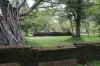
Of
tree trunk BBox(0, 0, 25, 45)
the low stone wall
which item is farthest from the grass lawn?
the low stone wall

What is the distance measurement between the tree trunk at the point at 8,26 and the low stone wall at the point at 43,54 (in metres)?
2.43

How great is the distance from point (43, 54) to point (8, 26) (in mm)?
3356

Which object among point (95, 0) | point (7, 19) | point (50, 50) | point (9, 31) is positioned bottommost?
point (50, 50)

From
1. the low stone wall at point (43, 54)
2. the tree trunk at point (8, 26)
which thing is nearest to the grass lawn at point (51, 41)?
the tree trunk at point (8, 26)

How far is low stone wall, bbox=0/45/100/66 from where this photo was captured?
4.24 m

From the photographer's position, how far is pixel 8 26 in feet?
23.6

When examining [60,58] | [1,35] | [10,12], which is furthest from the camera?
[10,12]

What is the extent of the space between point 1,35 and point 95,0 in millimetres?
13312

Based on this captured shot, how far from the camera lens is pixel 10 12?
7.93m

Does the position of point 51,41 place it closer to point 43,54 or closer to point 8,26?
point 8,26

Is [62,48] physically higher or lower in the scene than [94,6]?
lower

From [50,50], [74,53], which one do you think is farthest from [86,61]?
[50,50]

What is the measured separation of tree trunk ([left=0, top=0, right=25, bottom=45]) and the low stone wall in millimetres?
2433

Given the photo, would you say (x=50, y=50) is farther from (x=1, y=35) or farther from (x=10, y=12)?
(x=10, y=12)
